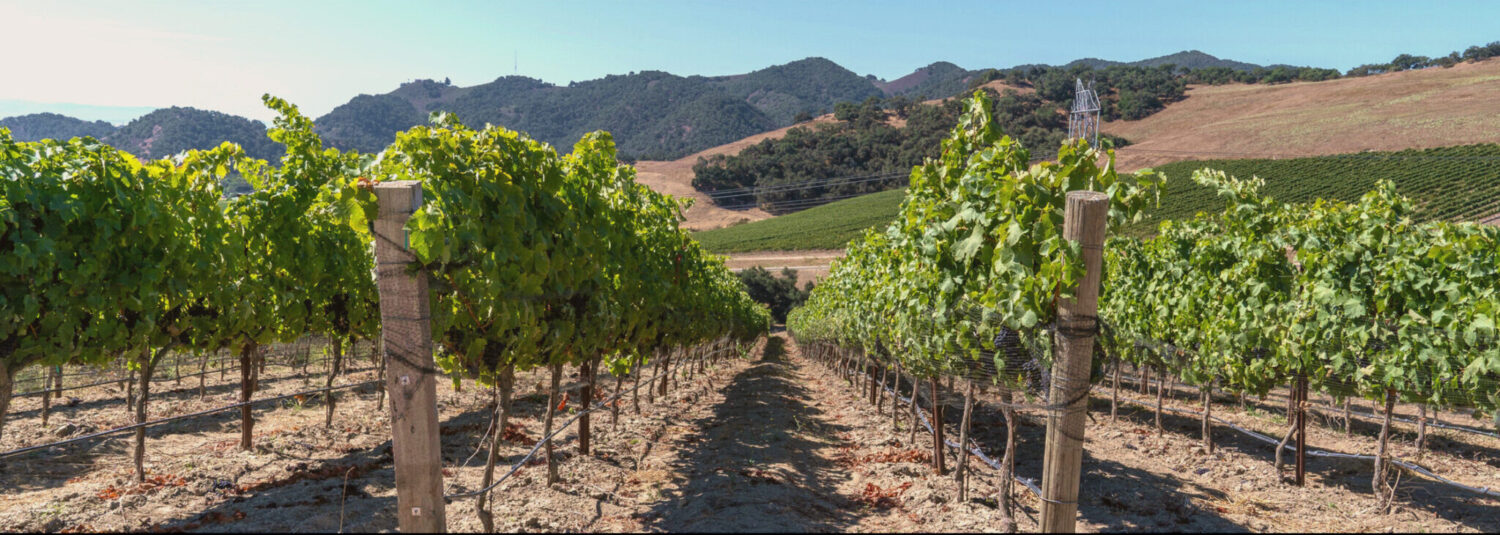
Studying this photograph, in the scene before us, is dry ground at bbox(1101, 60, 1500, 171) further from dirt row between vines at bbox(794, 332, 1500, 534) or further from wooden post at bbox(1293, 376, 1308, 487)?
wooden post at bbox(1293, 376, 1308, 487)

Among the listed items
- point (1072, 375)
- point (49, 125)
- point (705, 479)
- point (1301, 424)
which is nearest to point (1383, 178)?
point (1301, 424)

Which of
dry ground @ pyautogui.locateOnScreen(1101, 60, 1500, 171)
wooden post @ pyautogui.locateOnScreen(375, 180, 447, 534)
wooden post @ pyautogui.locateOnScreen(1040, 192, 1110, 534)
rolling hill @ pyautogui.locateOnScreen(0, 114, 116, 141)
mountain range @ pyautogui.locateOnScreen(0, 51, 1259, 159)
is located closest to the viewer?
wooden post @ pyautogui.locateOnScreen(375, 180, 447, 534)

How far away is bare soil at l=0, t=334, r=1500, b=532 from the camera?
5383 millimetres

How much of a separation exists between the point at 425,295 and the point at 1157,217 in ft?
185

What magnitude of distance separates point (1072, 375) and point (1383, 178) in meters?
47.9

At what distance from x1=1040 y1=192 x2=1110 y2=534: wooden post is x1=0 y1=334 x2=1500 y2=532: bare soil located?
1.34 metres

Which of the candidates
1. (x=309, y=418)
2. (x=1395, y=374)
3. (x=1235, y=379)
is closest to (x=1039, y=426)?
(x=1235, y=379)

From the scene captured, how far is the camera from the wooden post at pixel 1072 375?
3275 mm

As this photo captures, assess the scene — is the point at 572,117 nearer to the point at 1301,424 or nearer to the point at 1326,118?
the point at 1326,118

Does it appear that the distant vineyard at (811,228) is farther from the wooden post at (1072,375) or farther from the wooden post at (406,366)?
the wooden post at (406,366)

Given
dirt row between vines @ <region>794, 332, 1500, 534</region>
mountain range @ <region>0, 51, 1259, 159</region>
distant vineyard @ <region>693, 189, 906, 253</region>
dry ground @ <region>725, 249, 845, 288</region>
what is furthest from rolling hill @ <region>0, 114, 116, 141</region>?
dirt row between vines @ <region>794, 332, 1500, 534</region>

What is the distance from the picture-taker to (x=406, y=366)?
3092 millimetres

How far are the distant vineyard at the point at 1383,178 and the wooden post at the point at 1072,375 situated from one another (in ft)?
136

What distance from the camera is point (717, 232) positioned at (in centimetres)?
7719
